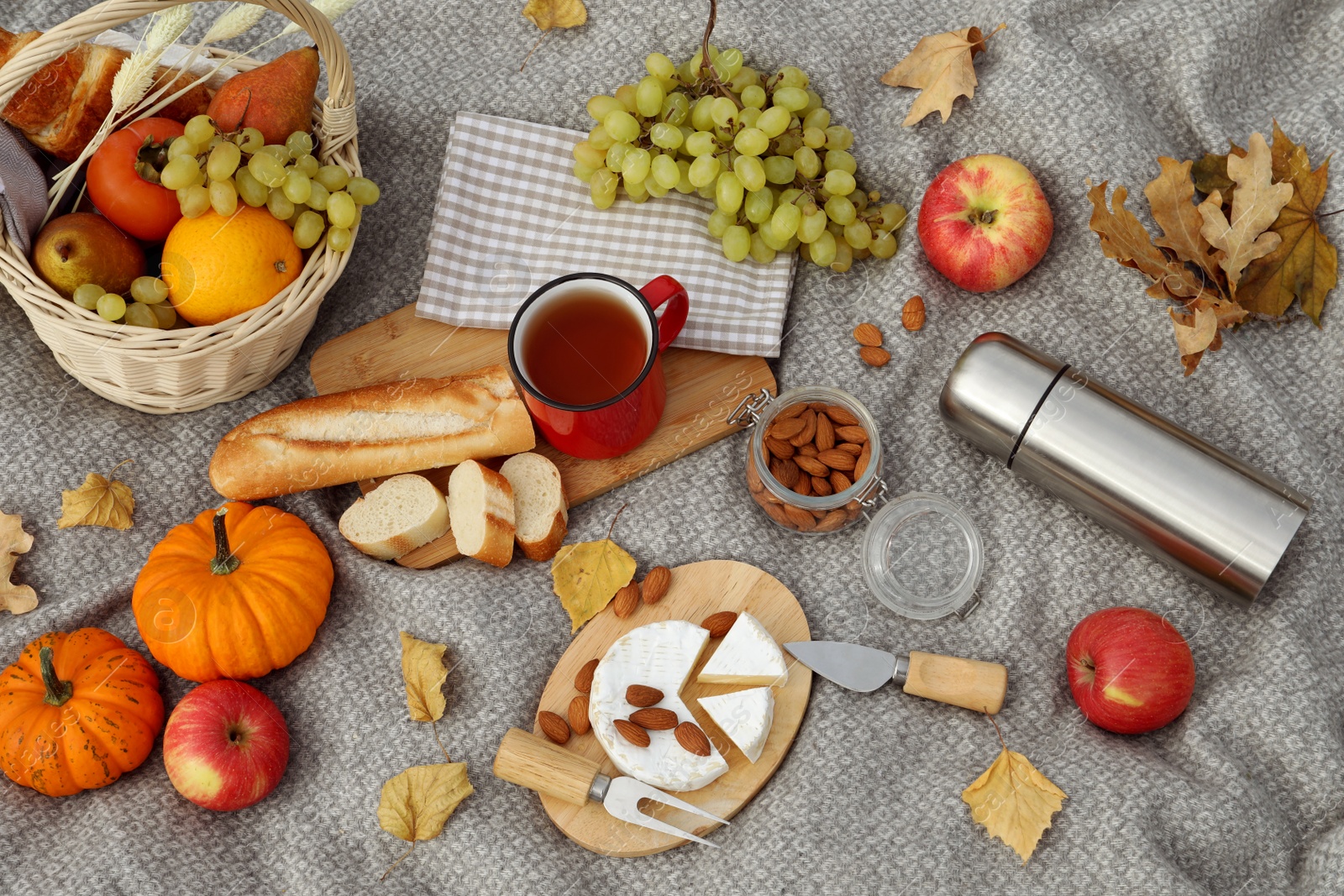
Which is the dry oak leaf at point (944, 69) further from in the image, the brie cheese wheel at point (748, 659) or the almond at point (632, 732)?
the almond at point (632, 732)

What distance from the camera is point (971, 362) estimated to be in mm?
971

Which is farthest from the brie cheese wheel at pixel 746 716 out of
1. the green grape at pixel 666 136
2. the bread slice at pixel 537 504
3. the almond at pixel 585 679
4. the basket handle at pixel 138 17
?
the basket handle at pixel 138 17

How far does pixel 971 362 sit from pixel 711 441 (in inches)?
11.2

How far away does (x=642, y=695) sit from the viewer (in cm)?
90

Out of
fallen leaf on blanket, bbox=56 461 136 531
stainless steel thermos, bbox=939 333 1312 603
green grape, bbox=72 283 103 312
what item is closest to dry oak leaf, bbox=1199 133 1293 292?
stainless steel thermos, bbox=939 333 1312 603

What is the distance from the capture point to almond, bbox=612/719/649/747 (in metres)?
0.89

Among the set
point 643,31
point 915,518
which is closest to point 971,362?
point 915,518

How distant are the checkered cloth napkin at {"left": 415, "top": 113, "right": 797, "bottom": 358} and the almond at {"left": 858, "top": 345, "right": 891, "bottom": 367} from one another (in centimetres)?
10

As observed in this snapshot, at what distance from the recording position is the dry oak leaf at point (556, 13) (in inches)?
44.1

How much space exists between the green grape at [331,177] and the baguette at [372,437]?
0.70 feet

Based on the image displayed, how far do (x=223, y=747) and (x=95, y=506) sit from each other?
312 mm

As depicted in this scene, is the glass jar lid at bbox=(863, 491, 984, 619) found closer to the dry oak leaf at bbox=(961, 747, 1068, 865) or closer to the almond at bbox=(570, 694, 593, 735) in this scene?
the dry oak leaf at bbox=(961, 747, 1068, 865)

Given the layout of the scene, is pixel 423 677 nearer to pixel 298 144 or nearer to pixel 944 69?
pixel 298 144

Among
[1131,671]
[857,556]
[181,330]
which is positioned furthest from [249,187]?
[1131,671]
